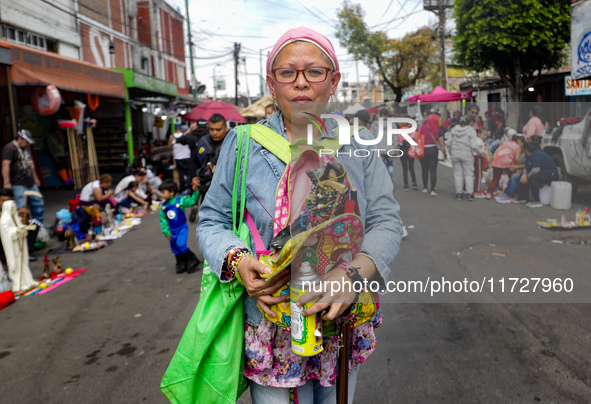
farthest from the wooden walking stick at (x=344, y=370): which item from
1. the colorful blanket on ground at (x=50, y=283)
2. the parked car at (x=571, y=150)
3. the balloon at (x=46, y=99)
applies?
the balloon at (x=46, y=99)

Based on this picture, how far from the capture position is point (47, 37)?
16.7m

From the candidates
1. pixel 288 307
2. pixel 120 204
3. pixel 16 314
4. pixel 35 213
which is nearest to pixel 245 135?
pixel 288 307

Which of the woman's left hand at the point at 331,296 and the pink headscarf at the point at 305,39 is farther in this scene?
the pink headscarf at the point at 305,39

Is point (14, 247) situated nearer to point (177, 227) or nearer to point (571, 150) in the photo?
point (177, 227)

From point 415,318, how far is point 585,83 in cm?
1191

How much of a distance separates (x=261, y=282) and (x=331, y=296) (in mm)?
210

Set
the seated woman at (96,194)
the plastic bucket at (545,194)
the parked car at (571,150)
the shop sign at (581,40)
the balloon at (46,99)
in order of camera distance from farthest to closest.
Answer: the balloon at (46,99) < the seated woman at (96,194) < the shop sign at (581,40) < the plastic bucket at (545,194) < the parked car at (571,150)

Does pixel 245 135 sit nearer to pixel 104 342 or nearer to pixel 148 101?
pixel 104 342

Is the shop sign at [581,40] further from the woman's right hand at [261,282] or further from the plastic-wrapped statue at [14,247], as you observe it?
the plastic-wrapped statue at [14,247]

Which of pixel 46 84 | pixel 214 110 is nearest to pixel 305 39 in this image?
pixel 46 84

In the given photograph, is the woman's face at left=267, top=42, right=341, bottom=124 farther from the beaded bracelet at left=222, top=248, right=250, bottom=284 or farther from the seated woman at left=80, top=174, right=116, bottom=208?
the seated woman at left=80, top=174, right=116, bottom=208

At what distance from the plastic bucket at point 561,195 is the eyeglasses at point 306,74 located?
3.27 ft

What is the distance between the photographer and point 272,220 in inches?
→ 57.4

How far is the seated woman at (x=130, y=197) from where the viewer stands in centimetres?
1040
